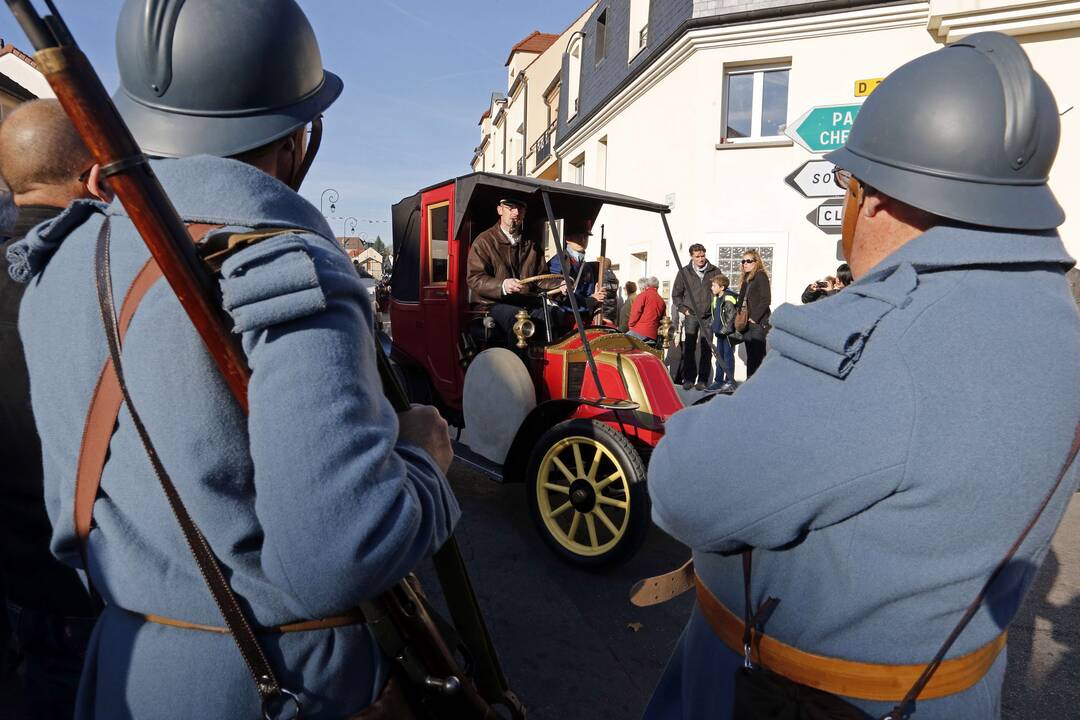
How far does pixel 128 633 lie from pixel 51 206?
1368 millimetres

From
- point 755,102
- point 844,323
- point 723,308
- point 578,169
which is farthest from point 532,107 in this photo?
point 844,323

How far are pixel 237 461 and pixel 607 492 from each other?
10.2 feet

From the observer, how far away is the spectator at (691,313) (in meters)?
8.70

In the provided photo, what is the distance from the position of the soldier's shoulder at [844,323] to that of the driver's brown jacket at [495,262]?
155 inches

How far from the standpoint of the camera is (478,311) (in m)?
5.19

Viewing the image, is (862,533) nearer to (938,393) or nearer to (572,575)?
(938,393)

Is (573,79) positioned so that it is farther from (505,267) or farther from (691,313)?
(505,267)

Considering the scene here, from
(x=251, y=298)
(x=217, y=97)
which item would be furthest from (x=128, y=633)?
(x=217, y=97)

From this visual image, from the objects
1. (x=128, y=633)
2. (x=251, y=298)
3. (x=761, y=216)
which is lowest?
(x=128, y=633)

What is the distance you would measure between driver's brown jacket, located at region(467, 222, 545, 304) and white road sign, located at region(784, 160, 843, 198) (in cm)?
229

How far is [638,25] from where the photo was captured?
13.9m

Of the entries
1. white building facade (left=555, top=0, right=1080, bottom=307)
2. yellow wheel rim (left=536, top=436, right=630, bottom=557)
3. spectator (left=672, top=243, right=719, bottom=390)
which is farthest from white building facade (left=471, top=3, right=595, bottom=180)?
yellow wheel rim (left=536, top=436, right=630, bottom=557)

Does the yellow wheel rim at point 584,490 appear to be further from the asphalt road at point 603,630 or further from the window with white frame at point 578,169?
the window with white frame at point 578,169

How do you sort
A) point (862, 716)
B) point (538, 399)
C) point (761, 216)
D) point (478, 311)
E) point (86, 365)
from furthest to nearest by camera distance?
point (761, 216), point (478, 311), point (538, 399), point (862, 716), point (86, 365)
